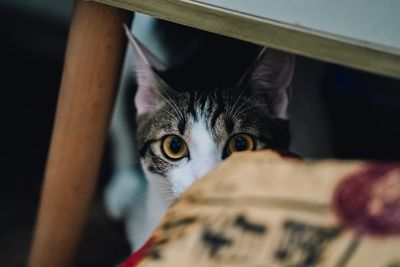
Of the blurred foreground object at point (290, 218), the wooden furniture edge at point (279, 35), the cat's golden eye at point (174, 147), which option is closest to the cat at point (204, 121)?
the cat's golden eye at point (174, 147)

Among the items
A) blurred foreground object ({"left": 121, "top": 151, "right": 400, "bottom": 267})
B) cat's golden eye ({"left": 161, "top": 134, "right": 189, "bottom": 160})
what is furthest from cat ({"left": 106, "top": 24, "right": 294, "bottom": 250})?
blurred foreground object ({"left": 121, "top": 151, "right": 400, "bottom": 267})

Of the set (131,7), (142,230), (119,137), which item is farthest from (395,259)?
(119,137)

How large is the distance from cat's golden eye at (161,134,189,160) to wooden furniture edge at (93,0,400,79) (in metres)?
0.24

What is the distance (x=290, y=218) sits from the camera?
0.50 meters

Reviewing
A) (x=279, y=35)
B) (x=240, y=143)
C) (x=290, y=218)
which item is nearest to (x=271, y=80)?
(x=240, y=143)

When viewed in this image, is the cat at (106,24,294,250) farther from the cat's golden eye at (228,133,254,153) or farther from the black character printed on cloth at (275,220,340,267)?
the black character printed on cloth at (275,220,340,267)

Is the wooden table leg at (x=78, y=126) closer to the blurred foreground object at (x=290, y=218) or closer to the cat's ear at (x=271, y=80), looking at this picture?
the cat's ear at (x=271, y=80)

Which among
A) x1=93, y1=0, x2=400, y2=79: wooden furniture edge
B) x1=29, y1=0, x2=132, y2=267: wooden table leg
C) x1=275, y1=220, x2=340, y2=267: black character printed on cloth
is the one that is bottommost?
x1=29, y1=0, x2=132, y2=267: wooden table leg

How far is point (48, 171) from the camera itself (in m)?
0.95

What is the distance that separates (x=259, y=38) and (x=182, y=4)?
0.34 feet

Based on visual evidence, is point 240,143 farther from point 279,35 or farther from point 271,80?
point 279,35

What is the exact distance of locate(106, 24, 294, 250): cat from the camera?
2.80ft

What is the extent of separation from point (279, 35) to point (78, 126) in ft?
1.24

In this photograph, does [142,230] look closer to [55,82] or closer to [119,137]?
[119,137]
